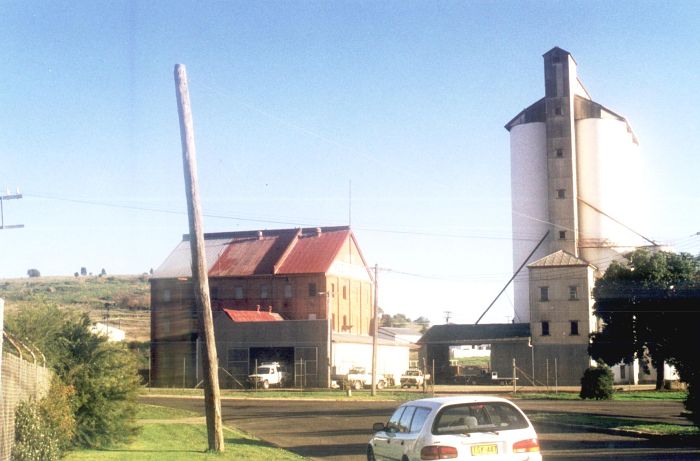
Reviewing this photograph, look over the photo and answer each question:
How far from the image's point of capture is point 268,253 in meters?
80.7

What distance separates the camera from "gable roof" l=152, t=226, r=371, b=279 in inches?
3083

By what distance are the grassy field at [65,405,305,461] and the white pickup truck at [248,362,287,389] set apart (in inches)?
1369

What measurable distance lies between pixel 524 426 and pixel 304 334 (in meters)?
55.0

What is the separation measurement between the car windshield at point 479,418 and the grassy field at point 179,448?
695 centimetres

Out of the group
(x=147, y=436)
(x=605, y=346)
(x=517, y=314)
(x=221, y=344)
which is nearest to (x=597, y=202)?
(x=517, y=314)

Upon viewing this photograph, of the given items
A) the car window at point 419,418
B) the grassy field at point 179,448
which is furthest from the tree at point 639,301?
the car window at point 419,418

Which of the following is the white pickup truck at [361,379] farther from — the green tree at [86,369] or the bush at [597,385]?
the green tree at [86,369]

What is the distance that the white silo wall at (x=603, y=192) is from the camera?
76438 mm

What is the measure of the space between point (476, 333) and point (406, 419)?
63.5m

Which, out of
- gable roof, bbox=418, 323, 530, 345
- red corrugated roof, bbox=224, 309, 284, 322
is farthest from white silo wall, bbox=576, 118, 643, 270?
red corrugated roof, bbox=224, 309, 284, 322

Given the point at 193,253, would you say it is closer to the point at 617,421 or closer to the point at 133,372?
the point at 133,372

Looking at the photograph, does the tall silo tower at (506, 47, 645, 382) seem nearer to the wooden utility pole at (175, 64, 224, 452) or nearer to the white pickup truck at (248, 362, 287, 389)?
the white pickup truck at (248, 362, 287, 389)

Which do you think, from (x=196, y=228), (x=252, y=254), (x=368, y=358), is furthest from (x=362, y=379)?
(x=196, y=228)

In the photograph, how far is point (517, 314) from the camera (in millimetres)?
78812
